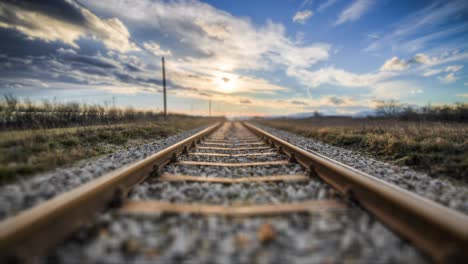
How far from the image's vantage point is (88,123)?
9.40 m

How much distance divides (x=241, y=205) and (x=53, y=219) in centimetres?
147

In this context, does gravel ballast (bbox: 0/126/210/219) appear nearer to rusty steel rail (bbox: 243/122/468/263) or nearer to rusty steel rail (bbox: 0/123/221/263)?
rusty steel rail (bbox: 0/123/221/263)

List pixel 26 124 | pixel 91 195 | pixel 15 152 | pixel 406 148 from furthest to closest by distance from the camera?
pixel 26 124
pixel 406 148
pixel 15 152
pixel 91 195

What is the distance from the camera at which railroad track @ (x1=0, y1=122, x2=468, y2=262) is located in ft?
4.32

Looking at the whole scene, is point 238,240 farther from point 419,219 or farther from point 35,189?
point 35,189

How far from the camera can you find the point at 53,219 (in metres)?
1.45

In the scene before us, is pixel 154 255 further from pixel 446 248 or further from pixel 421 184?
pixel 421 184

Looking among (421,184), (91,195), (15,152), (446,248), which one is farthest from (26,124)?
(421,184)

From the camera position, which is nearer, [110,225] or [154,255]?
[154,255]

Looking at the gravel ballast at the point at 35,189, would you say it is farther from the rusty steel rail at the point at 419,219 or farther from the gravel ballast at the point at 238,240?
the rusty steel rail at the point at 419,219

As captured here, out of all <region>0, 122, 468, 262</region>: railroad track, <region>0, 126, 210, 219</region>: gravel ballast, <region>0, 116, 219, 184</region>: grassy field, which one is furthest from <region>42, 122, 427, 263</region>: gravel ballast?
<region>0, 116, 219, 184</region>: grassy field

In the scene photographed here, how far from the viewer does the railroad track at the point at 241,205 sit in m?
1.32

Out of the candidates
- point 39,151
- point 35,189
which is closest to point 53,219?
point 35,189

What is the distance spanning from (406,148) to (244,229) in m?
5.06
